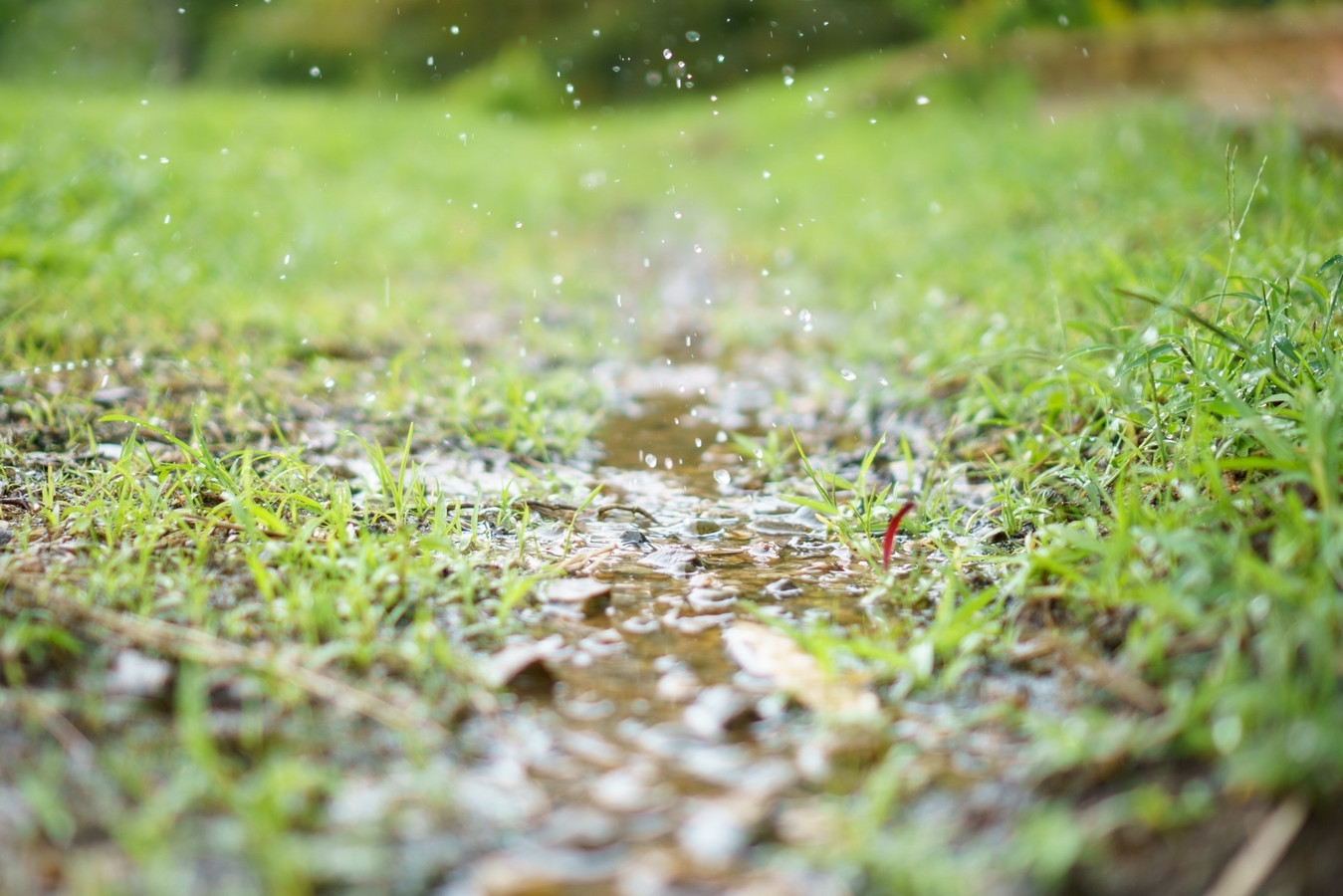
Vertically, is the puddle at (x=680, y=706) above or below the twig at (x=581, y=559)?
below

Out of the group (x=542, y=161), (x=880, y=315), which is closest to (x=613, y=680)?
(x=880, y=315)

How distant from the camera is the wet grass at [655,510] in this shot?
4.02ft

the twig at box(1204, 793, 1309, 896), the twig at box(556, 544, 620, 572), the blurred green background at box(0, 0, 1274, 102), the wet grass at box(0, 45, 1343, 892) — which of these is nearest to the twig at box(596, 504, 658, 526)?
the wet grass at box(0, 45, 1343, 892)

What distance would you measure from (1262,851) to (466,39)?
25549 millimetres

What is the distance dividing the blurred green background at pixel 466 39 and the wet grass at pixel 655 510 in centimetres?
1320

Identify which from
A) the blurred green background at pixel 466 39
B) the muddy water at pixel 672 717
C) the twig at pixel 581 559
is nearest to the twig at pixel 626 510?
the muddy water at pixel 672 717

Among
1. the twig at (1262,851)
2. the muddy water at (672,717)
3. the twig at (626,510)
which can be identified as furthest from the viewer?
the twig at (626,510)

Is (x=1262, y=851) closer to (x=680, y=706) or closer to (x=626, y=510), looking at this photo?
(x=680, y=706)

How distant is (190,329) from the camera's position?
3.67 meters

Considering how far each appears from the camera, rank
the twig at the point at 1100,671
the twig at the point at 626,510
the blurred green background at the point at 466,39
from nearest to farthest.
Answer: the twig at the point at 1100,671, the twig at the point at 626,510, the blurred green background at the point at 466,39

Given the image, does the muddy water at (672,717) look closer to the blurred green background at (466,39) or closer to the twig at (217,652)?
the twig at (217,652)

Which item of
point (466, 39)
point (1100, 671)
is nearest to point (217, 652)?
point (1100, 671)

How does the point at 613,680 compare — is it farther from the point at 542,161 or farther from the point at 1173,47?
the point at 542,161

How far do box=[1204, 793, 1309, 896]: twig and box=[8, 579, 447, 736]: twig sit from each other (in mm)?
1086
